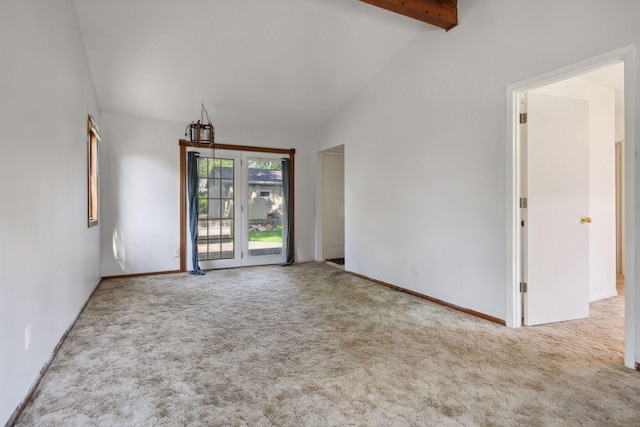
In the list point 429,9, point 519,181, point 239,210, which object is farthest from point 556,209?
point 239,210

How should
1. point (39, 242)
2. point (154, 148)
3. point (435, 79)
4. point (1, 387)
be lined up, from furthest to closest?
point (154, 148) → point (435, 79) → point (39, 242) → point (1, 387)

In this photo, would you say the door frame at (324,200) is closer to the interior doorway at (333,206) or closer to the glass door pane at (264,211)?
the interior doorway at (333,206)

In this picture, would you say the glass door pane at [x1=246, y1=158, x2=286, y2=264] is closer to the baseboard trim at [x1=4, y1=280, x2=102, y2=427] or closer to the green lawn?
the green lawn

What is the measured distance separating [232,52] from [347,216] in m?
2.87

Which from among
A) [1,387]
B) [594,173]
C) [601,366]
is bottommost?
[601,366]

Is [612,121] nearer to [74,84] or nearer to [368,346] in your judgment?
[368,346]

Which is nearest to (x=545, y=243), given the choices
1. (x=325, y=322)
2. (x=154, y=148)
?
(x=325, y=322)

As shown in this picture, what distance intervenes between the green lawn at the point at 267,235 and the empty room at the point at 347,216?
0.09 meters

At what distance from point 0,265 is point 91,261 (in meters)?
2.90

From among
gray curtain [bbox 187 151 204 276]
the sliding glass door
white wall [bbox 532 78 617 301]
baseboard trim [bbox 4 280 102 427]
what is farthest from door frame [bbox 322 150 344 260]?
baseboard trim [bbox 4 280 102 427]

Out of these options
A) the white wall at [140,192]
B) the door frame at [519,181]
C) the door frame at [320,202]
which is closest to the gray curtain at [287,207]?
the door frame at [320,202]

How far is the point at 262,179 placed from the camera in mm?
6223

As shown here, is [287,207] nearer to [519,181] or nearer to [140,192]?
[140,192]

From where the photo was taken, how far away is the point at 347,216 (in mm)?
5637
